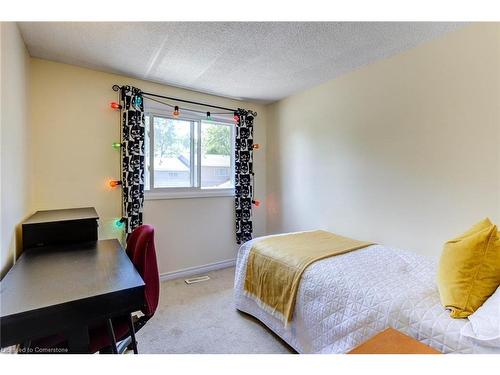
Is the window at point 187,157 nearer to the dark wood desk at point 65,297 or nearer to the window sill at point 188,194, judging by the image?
the window sill at point 188,194

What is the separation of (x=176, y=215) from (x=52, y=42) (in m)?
1.96

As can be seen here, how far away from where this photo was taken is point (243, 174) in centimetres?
346

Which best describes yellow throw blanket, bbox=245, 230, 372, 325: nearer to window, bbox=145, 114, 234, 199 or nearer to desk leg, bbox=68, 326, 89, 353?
desk leg, bbox=68, 326, 89, 353

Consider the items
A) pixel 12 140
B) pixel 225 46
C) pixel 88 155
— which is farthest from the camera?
pixel 88 155

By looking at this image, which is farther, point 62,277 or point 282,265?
point 282,265

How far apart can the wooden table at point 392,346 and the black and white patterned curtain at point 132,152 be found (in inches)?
95.6

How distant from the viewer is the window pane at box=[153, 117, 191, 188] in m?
3.01

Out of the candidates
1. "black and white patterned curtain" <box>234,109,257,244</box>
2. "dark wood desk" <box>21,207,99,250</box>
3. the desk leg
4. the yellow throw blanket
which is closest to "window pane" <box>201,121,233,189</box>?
"black and white patterned curtain" <box>234,109,257,244</box>

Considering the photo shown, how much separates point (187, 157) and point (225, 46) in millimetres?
1518

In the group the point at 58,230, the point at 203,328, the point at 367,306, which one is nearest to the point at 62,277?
the point at 58,230

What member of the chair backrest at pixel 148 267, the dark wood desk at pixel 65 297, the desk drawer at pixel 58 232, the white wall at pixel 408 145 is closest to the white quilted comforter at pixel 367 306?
the white wall at pixel 408 145

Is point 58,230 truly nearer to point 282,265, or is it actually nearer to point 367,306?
point 282,265

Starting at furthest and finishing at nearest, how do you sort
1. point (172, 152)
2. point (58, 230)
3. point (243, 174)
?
1. point (243, 174)
2. point (172, 152)
3. point (58, 230)

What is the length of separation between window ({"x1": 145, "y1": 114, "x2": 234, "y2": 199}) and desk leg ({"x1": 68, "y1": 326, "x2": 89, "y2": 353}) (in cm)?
198
